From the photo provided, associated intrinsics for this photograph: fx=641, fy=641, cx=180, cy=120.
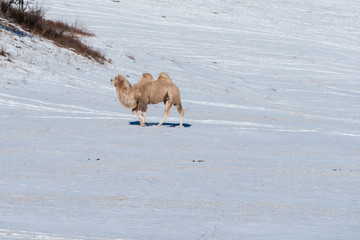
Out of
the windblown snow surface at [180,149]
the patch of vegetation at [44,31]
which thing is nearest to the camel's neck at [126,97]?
the windblown snow surface at [180,149]

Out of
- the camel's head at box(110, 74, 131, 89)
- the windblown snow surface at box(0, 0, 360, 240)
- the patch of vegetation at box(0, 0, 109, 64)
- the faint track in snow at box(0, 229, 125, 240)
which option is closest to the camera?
the faint track in snow at box(0, 229, 125, 240)

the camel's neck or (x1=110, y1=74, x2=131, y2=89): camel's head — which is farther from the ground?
(x1=110, y1=74, x2=131, y2=89): camel's head

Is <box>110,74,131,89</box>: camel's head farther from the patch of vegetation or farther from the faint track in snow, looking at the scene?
the patch of vegetation

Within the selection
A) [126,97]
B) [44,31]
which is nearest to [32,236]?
[126,97]

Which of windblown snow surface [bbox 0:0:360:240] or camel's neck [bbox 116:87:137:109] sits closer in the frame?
windblown snow surface [bbox 0:0:360:240]

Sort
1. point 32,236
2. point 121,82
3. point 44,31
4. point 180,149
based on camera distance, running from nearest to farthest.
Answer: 1. point 32,236
2. point 180,149
3. point 121,82
4. point 44,31

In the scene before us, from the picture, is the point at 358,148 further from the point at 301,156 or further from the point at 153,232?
the point at 153,232

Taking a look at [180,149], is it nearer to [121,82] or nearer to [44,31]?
[121,82]

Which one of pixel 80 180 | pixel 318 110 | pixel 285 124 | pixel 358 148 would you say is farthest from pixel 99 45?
pixel 80 180

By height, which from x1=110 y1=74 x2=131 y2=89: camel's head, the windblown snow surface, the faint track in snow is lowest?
the windblown snow surface

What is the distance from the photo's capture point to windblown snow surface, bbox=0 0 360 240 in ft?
19.5

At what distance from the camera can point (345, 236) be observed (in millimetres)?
5609

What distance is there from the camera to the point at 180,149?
35.3 ft

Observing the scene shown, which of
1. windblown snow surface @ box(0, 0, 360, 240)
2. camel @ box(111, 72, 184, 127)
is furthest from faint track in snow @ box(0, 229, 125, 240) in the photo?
camel @ box(111, 72, 184, 127)
